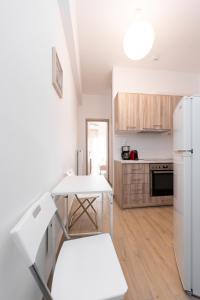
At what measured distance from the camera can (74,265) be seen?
0.91 meters

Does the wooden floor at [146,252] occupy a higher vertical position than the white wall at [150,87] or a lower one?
lower

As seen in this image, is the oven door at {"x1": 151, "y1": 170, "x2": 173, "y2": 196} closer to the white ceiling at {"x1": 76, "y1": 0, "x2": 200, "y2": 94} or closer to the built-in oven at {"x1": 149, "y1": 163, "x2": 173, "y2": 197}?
the built-in oven at {"x1": 149, "y1": 163, "x2": 173, "y2": 197}

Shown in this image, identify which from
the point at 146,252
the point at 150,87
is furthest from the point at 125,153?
the point at 146,252

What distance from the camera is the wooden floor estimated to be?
1.30 m

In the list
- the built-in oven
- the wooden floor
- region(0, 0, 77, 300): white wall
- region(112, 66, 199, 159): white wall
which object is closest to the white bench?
region(0, 0, 77, 300): white wall

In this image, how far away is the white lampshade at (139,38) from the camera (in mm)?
1954

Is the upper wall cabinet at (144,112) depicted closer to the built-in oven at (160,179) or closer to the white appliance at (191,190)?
the built-in oven at (160,179)

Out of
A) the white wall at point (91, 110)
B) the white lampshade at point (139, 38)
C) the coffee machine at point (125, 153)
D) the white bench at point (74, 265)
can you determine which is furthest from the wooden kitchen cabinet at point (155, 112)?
the white bench at point (74, 265)

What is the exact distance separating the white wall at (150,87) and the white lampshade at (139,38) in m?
1.48

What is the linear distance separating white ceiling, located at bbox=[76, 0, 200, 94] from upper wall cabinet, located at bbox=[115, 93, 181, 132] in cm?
80

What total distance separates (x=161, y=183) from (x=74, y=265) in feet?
8.73

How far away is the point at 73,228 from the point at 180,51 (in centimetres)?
376

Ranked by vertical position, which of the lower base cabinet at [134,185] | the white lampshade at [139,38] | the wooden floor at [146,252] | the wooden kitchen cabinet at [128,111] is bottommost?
the wooden floor at [146,252]

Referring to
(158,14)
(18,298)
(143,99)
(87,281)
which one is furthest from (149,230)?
(158,14)
